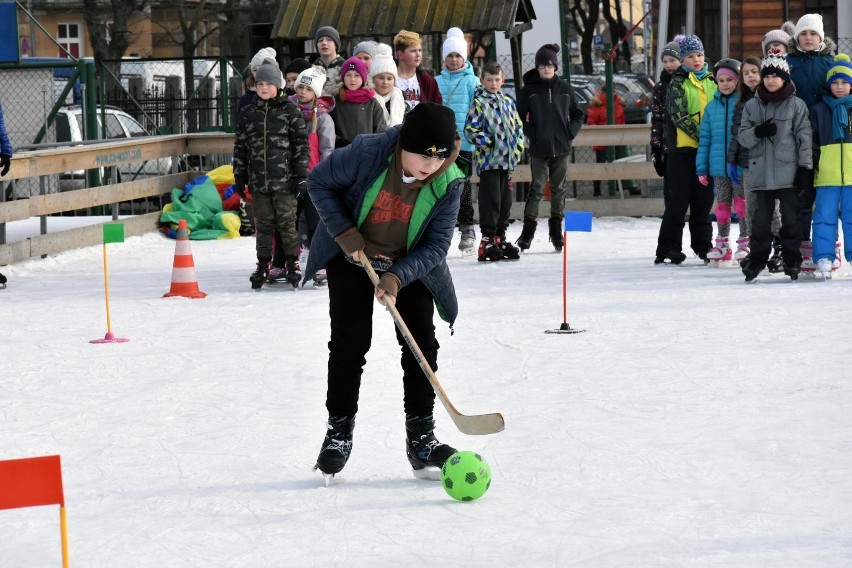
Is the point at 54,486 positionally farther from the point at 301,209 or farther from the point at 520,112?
the point at 520,112

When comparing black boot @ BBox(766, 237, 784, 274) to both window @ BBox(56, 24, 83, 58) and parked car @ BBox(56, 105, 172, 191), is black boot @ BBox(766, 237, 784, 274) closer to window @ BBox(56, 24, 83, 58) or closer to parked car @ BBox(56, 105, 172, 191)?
parked car @ BBox(56, 105, 172, 191)

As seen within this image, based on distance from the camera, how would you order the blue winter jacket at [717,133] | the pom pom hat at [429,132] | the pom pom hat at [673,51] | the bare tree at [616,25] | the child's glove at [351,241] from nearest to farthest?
the pom pom hat at [429,132] → the child's glove at [351,241] → the blue winter jacket at [717,133] → the pom pom hat at [673,51] → the bare tree at [616,25]

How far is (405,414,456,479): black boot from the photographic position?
499cm

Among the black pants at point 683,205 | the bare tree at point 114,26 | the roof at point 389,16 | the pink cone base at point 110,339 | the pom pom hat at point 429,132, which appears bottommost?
the pink cone base at point 110,339

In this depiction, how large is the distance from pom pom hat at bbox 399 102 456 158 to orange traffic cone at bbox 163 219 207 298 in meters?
5.53

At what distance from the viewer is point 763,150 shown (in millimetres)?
9812

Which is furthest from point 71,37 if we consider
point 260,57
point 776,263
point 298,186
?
point 776,263

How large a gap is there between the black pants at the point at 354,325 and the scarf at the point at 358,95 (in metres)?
5.30

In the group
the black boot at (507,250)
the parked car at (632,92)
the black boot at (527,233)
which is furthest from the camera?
the parked car at (632,92)

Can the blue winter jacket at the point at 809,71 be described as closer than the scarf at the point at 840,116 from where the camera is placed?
No

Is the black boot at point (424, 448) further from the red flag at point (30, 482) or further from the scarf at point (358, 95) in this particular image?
the scarf at point (358, 95)

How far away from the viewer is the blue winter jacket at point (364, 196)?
481 centimetres

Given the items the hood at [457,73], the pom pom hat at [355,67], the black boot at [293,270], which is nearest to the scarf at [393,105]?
the pom pom hat at [355,67]

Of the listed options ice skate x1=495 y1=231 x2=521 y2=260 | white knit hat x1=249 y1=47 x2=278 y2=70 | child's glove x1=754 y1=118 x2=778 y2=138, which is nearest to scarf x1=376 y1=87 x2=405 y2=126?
white knit hat x1=249 y1=47 x2=278 y2=70
